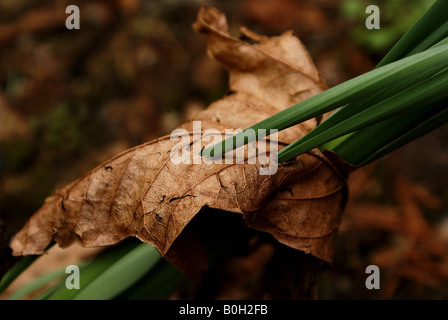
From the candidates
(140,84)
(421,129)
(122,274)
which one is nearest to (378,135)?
(421,129)

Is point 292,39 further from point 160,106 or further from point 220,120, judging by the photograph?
point 160,106

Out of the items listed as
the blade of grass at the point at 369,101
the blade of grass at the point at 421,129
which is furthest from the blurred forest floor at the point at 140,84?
the blade of grass at the point at 369,101

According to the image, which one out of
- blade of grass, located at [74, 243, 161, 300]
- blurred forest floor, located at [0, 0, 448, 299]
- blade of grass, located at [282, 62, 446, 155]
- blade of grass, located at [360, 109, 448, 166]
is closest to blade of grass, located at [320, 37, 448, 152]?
blade of grass, located at [282, 62, 446, 155]

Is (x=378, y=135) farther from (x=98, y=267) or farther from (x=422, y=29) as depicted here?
(x=98, y=267)

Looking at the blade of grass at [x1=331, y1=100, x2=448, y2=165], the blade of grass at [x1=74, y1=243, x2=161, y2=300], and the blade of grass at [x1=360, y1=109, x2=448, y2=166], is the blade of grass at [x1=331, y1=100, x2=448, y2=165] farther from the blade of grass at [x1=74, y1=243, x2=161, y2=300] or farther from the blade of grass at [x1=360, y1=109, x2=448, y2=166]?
the blade of grass at [x1=74, y1=243, x2=161, y2=300]

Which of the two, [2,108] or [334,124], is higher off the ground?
[2,108]

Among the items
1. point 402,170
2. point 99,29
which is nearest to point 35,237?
point 402,170
